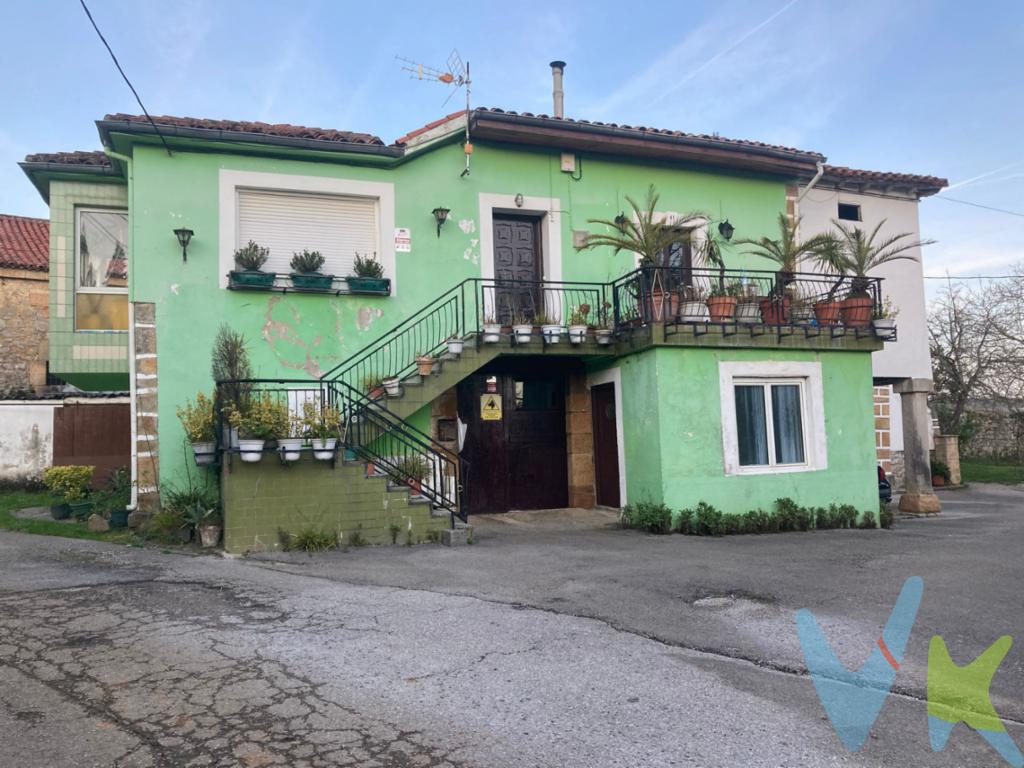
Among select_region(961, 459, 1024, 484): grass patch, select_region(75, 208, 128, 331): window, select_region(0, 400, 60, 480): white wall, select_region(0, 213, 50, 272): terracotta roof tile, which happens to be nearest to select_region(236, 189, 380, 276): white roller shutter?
select_region(75, 208, 128, 331): window

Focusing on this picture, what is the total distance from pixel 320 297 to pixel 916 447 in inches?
391

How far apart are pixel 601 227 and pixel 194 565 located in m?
7.70

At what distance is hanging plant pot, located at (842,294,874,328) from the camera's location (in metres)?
11.0

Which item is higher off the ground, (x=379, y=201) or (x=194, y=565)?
(x=379, y=201)

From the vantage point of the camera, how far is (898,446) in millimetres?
15789

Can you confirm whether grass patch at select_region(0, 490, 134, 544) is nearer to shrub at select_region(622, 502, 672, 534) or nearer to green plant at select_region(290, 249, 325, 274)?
green plant at select_region(290, 249, 325, 274)

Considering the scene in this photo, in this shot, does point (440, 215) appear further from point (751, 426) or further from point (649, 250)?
point (751, 426)

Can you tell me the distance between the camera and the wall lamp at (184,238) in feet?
31.4

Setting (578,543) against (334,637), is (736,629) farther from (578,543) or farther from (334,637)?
(578,543)

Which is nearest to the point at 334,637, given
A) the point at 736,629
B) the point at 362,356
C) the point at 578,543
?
the point at 736,629

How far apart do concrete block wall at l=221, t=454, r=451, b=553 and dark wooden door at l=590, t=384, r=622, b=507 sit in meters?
3.98

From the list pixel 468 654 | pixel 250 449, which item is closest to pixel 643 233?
pixel 250 449

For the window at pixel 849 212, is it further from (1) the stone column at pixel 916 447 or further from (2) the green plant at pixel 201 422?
(2) the green plant at pixel 201 422

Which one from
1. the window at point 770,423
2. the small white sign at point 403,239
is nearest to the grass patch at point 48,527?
the small white sign at point 403,239
